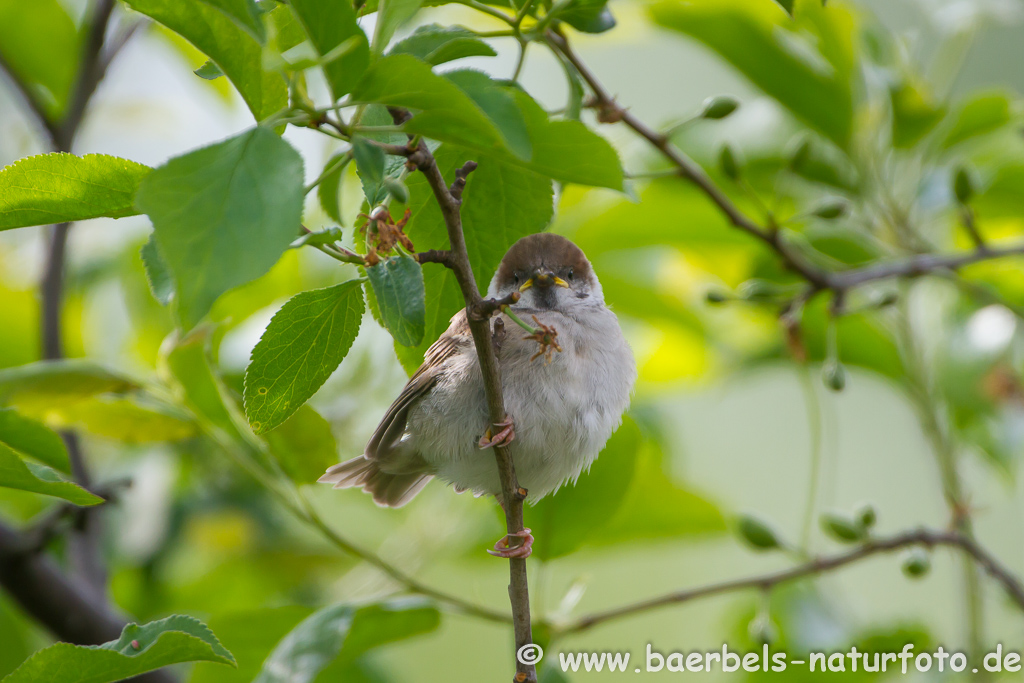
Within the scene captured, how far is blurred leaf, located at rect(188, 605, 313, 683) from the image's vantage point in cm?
123

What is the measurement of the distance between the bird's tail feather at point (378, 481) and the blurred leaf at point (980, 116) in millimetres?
1186

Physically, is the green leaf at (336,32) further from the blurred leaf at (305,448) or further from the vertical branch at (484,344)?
the blurred leaf at (305,448)

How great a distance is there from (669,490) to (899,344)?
63 cm

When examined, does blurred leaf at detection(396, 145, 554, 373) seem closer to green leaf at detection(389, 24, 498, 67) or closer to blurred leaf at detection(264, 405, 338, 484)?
green leaf at detection(389, 24, 498, 67)

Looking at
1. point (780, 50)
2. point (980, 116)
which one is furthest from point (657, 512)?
point (980, 116)

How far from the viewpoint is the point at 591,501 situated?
→ 1.24 metres

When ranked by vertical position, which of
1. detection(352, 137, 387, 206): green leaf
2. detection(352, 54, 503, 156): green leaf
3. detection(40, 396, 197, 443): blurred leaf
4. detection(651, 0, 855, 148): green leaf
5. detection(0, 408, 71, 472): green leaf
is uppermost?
detection(651, 0, 855, 148): green leaf

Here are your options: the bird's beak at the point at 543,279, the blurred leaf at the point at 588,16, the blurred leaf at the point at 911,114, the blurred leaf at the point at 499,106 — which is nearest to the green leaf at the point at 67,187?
the blurred leaf at the point at 499,106

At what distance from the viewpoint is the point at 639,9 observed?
1494 mm

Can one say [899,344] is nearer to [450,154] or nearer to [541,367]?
[541,367]

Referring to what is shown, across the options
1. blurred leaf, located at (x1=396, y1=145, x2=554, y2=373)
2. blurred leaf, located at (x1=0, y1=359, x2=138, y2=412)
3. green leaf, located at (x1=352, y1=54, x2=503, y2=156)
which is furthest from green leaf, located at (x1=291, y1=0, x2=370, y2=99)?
blurred leaf, located at (x1=0, y1=359, x2=138, y2=412)

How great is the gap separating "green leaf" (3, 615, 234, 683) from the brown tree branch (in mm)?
639

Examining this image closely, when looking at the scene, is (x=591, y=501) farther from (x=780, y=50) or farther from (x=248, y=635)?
(x=780, y=50)

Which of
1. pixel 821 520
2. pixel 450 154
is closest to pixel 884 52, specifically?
pixel 821 520
